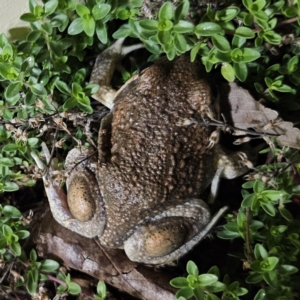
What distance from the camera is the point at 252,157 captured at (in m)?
2.00

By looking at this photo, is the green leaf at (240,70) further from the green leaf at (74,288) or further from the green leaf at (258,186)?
the green leaf at (74,288)

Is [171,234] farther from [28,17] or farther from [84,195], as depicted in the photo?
[28,17]

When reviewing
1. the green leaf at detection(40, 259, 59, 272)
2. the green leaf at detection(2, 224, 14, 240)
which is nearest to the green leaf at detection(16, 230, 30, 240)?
the green leaf at detection(2, 224, 14, 240)

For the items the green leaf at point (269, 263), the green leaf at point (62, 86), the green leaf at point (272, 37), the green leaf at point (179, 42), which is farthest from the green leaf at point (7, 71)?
the green leaf at point (269, 263)

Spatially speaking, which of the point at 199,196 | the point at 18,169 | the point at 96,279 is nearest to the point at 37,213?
the point at 18,169

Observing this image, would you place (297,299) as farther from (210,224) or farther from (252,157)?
(252,157)

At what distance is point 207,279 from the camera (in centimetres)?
164

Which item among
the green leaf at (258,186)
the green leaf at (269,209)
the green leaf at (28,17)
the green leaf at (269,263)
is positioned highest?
the green leaf at (28,17)

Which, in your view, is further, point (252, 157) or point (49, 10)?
point (252, 157)

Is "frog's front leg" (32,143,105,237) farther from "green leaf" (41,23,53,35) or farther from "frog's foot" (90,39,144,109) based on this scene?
"green leaf" (41,23,53,35)

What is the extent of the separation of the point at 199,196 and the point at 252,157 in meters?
0.32

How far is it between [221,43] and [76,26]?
613mm

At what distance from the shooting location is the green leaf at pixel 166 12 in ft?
5.16

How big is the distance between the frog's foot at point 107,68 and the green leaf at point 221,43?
20.2 inches
